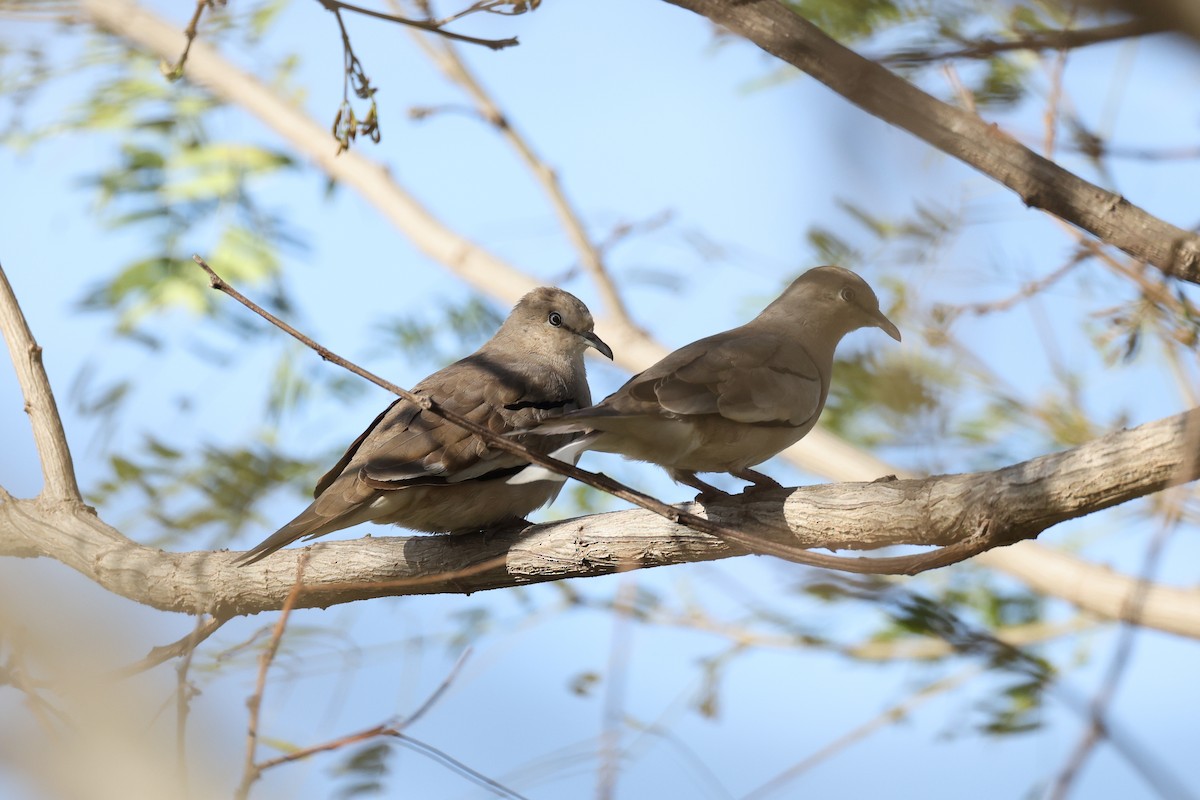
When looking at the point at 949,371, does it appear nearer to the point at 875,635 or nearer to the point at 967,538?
the point at 967,538

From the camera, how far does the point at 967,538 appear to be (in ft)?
10.5

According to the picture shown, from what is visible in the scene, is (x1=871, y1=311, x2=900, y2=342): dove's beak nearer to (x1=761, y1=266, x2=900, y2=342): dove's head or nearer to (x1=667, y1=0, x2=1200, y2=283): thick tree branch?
(x1=761, y1=266, x2=900, y2=342): dove's head

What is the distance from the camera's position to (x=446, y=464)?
4.52 metres

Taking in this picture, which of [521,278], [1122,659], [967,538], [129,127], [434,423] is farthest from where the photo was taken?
[521,278]

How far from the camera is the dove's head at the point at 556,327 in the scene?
6062 mm

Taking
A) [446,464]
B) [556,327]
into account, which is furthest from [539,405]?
[556,327]

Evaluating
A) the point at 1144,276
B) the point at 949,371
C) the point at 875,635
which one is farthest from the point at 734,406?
the point at 875,635

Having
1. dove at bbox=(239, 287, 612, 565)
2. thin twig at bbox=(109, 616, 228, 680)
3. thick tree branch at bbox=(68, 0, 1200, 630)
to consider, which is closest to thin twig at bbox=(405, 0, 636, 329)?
thick tree branch at bbox=(68, 0, 1200, 630)

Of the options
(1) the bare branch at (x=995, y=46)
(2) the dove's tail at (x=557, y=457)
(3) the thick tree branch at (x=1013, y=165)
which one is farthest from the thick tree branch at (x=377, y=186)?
(1) the bare branch at (x=995, y=46)

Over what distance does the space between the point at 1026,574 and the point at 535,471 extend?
4.78m

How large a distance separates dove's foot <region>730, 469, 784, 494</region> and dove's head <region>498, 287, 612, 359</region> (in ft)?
6.34

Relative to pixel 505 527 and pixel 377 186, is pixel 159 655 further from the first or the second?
pixel 377 186

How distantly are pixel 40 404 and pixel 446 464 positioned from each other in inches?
78.4

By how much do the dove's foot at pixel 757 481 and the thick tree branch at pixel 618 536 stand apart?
53mm
